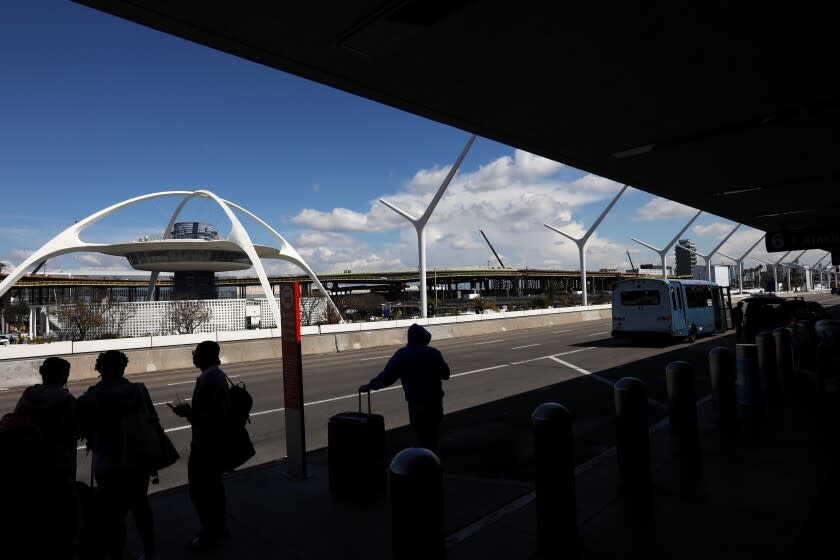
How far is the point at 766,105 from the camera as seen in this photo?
7281 mm

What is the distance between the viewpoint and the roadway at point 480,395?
7.50m

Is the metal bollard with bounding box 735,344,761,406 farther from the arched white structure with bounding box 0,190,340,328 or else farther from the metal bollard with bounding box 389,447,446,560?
the arched white structure with bounding box 0,190,340,328

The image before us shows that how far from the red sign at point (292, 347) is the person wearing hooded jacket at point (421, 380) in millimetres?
871

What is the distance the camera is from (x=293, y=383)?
6156 mm

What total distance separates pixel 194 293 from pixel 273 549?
74.6 meters

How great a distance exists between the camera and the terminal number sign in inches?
564

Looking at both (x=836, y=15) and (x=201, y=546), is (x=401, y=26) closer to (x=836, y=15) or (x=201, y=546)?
(x=836, y=15)

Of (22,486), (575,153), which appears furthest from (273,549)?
(575,153)

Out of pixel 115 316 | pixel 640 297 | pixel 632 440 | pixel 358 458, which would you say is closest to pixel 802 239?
pixel 640 297

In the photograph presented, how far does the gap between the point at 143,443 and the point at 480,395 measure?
849cm

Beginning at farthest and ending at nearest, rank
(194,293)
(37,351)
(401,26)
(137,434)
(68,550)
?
(194,293) < (37,351) < (401,26) < (137,434) < (68,550)

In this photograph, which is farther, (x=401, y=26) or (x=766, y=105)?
(x=766, y=105)

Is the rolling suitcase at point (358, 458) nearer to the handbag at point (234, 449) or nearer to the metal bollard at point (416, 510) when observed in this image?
the handbag at point (234, 449)

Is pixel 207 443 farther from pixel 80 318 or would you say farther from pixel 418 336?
pixel 80 318
